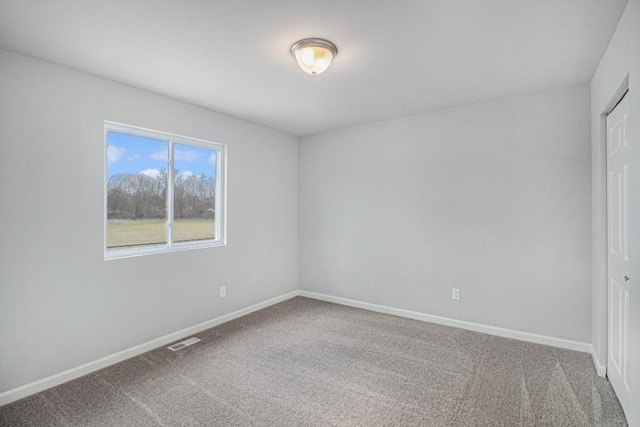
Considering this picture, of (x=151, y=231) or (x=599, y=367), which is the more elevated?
(x=151, y=231)

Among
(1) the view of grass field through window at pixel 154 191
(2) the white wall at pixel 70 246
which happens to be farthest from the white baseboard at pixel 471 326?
(1) the view of grass field through window at pixel 154 191

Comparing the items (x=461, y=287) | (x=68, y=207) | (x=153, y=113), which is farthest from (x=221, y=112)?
(x=461, y=287)

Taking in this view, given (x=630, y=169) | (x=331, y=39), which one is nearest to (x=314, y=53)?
(x=331, y=39)

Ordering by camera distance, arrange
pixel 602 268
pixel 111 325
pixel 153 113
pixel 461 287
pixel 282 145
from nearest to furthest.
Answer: pixel 602 268
pixel 111 325
pixel 153 113
pixel 461 287
pixel 282 145

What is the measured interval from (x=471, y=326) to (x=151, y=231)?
3.67 m

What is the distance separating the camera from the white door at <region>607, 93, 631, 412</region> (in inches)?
83.5

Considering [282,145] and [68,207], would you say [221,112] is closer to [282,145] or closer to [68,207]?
[282,145]

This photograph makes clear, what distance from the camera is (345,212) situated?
4.62 metres

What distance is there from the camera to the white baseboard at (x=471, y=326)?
10.1 feet

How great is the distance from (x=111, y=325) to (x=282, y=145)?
312 cm

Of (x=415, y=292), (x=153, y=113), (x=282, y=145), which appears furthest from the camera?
(x=282, y=145)

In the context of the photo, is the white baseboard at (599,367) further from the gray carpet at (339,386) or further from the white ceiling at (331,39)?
the white ceiling at (331,39)

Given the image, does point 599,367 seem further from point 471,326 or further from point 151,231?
point 151,231

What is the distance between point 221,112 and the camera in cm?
386
